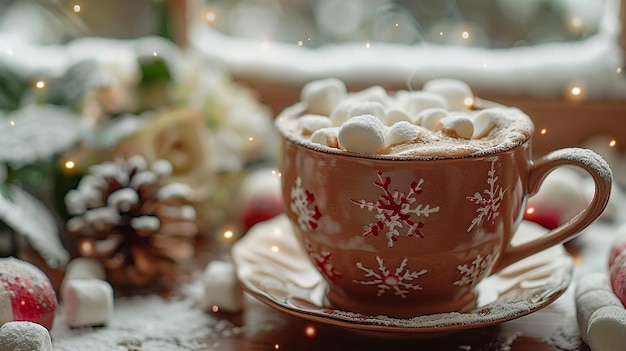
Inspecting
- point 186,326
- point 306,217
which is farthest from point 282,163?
point 186,326

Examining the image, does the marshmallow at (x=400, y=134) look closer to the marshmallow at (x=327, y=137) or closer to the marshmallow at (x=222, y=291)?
the marshmallow at (x=327, y=137)

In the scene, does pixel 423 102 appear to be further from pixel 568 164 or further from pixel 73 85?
pixel 73 85

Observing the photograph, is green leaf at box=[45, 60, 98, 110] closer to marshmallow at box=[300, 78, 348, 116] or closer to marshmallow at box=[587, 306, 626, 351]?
→ marshmallow at box=[300, 78, 348, 116]

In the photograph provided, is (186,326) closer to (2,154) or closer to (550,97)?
(2,154)

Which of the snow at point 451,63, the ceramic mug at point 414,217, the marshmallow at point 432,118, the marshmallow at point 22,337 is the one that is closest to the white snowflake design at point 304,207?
the ceramic mug at point 414,217

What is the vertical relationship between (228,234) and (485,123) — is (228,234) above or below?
below

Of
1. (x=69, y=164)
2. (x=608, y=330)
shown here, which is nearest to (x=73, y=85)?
(x=69, y=164)
